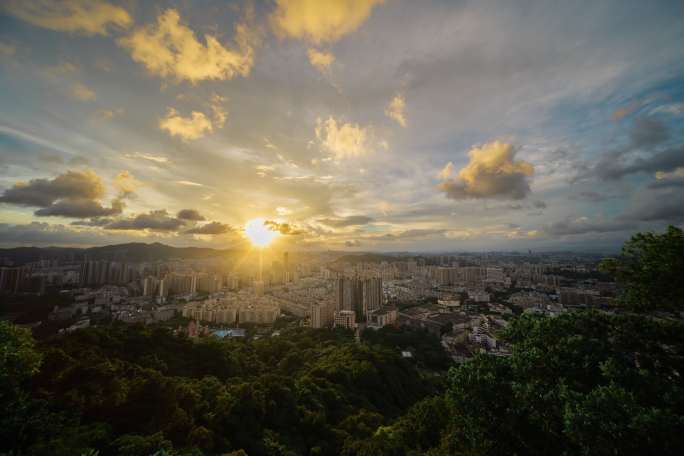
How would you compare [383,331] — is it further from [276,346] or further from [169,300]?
[169,300]

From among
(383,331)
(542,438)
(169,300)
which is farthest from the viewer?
(169,300)

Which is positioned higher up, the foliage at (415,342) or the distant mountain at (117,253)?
the distant mountain at (117,253)

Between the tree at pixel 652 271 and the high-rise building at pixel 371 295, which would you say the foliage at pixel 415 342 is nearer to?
the high-rise building at pixel 371 295

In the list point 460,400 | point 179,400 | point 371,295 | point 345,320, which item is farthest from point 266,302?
point 460,400

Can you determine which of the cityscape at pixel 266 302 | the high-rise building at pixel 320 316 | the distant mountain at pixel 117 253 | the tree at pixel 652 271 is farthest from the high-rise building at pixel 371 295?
the distant mountain at pixel 117 253

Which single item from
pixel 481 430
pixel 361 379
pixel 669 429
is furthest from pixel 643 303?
pixel 361 379

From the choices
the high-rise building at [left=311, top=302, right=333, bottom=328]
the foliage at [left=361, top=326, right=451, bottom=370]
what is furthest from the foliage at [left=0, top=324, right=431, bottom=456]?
the high-rise building at [left=311, top=302, right=333, bottom=328]
